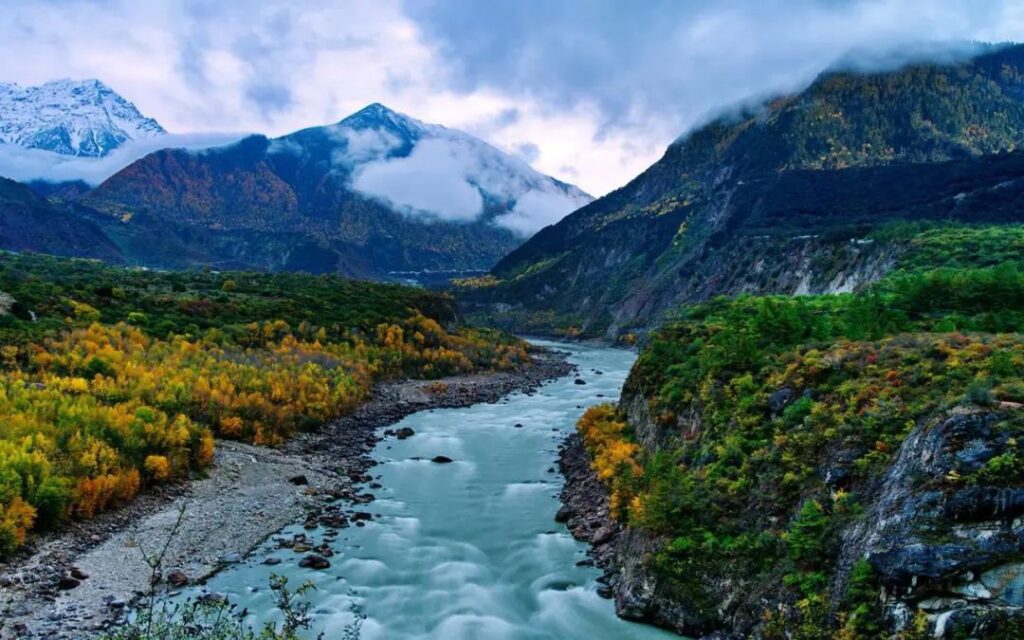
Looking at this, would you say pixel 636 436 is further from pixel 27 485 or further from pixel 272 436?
pixel 27 485

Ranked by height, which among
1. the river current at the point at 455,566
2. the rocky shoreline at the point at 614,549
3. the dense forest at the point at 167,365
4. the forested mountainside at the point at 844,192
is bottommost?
the river current at the point at 455,566

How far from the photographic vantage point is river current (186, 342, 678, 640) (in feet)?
77.4

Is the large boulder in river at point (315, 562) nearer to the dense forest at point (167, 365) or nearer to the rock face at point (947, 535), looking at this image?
the dense forest at point (167, 365)

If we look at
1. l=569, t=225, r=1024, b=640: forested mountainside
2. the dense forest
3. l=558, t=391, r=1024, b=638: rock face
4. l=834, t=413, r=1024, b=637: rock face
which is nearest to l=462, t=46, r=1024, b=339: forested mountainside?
the dense forest

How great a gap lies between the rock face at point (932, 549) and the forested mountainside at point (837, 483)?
1.6 inches

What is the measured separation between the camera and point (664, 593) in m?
22.3

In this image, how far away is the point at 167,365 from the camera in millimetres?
53500

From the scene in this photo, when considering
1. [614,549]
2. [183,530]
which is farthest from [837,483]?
[183,530]

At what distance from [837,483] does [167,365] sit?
51.3m

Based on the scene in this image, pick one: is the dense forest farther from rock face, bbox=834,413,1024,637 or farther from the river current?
rock face, bbox=834,413,1024,637

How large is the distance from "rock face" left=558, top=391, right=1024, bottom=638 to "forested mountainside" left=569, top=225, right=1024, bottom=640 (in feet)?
0.13

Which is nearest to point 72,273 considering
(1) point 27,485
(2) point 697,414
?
(1) point 27,485

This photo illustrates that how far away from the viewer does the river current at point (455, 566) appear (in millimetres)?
23578

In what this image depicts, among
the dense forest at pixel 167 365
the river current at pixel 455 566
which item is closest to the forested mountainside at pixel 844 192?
the dense forest at pixel 167 365
